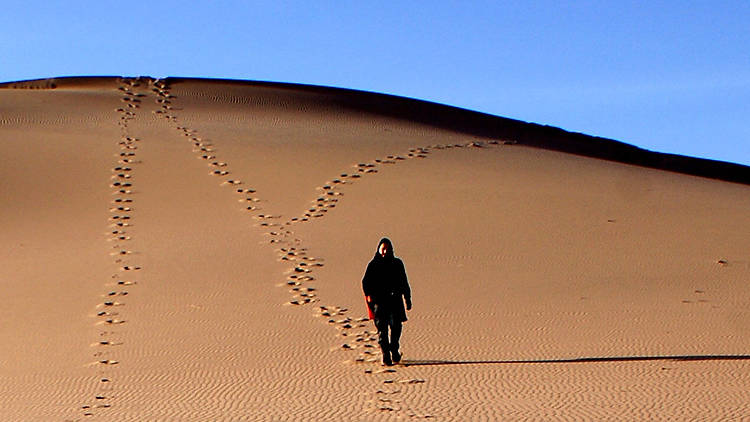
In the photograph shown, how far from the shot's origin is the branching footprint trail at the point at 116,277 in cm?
977

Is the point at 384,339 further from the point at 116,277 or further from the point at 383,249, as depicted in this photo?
the point at 116,277

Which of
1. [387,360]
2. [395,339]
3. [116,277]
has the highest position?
[116,277]

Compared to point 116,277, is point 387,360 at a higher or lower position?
lower

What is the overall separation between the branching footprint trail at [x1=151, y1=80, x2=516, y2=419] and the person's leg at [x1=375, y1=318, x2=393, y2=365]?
0.12 metres

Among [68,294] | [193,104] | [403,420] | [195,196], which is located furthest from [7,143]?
[403,420]

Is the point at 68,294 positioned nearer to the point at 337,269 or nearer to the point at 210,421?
the point at 337,269

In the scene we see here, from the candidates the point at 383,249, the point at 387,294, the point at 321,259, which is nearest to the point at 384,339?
the point at 387,294

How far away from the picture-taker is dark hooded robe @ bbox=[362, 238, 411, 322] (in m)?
10.4

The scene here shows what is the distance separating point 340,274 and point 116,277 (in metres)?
2.86

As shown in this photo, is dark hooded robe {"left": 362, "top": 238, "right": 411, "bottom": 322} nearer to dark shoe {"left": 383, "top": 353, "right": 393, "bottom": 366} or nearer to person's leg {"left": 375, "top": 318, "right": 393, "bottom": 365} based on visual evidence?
person's leg {"left": 375, "top": 318, "right": 393, "bottom": 365}

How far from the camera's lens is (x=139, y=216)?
59.6 ft

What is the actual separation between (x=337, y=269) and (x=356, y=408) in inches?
253

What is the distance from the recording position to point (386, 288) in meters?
10.4

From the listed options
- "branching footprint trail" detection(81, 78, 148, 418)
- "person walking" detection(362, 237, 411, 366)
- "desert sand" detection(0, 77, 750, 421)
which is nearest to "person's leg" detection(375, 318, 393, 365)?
"person walking" detection(362, 237, 411, 366)
